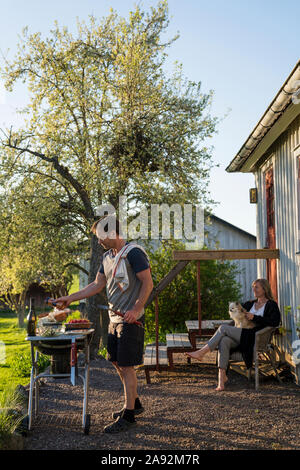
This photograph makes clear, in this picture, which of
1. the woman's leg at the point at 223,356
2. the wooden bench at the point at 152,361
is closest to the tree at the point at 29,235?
the wooden bench at the point at 152,361

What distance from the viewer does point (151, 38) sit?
11422 millimetres

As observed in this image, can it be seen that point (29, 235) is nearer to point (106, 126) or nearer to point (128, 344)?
point (106, 126)

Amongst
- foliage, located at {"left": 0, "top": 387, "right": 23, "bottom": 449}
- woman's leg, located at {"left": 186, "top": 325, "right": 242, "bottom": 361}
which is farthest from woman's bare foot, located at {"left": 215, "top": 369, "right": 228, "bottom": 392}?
foliage, located at {"left": 0, "top": 387, "right": 23, "bottom": 449}

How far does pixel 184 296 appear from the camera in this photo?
41.0 ft

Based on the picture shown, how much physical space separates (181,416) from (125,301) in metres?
1.43

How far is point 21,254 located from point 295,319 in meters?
7.65

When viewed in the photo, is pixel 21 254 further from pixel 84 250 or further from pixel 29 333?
pixel 29 333

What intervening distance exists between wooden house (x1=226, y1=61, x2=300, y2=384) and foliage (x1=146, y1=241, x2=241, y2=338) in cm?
402

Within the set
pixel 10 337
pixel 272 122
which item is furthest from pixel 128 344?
pixel 10 337

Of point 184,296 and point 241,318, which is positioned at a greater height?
point 184,296

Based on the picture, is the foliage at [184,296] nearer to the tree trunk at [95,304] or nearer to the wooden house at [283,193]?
the tree trunk at [95,304]

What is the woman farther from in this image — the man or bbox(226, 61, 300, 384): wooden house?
the man

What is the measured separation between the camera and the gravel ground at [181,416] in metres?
4.09

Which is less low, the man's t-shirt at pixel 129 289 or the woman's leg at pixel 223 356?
the man's t-shirt at pixel 129 289
